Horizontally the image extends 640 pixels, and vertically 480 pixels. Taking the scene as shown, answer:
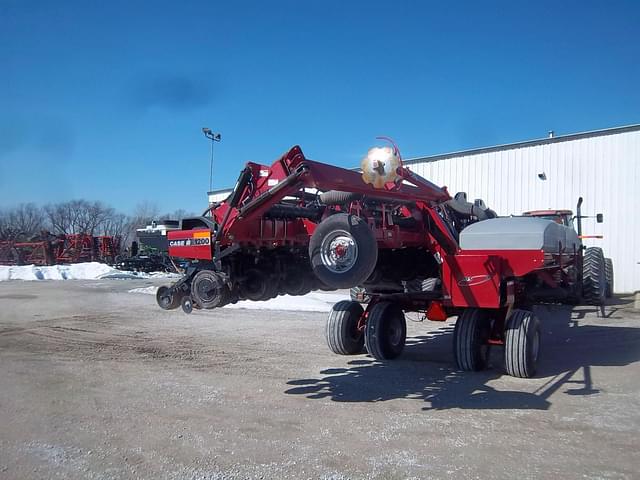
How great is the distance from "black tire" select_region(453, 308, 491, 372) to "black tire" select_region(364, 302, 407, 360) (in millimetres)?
1156

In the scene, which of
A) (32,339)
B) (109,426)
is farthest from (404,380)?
(32,339)

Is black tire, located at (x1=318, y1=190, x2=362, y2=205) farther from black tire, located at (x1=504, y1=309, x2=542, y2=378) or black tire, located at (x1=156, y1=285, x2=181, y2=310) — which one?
black tire, located at (x1=504, y1=309, x2=542, y2=378)

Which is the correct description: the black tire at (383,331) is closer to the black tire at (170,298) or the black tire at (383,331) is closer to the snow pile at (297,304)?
the black tire at (170,298)

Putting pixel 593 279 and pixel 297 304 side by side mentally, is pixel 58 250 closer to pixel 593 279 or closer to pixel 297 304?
pixel 297 304

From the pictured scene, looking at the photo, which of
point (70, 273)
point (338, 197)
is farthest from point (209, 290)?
point (70, 273)

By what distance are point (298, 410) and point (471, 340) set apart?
2.96m

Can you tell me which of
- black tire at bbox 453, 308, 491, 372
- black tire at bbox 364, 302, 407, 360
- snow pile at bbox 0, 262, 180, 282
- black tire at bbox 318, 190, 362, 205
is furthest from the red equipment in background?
black tire at bbox 318, 190, 362, 205

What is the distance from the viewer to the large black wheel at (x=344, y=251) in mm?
5504

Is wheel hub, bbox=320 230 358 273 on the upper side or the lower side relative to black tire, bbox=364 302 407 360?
upper

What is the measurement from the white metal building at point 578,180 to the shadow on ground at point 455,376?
9062 mm

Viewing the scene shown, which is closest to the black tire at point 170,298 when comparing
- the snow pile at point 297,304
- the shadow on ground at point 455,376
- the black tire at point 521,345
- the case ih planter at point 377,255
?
the case ih planter at point 377,255

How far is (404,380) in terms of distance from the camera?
734cm

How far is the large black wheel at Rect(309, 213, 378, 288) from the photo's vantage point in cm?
550

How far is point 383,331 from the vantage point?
849cm
